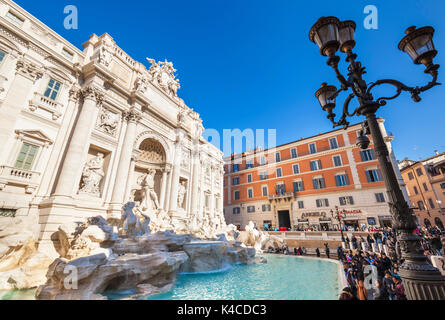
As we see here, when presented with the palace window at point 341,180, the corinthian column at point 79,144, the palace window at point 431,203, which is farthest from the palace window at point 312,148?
the corinthian column at point 79,144

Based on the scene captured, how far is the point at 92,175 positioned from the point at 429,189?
37.5 m

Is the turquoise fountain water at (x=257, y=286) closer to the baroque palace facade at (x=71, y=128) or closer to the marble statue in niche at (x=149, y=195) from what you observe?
the baroque palace facade at (x=71, y=128)

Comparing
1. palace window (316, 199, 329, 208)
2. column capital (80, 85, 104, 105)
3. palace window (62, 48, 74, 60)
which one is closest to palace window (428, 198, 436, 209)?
palace window (316, 199, 329, 208)

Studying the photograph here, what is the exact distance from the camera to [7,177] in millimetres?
8000

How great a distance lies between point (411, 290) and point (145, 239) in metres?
8.53

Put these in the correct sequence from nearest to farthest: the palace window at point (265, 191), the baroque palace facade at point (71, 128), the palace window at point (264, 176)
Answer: the baroque palace facade at point (71, 128), the palace window at point (265, 191), the palace window at point (264, 176)

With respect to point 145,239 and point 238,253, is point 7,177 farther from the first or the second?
point 238,253

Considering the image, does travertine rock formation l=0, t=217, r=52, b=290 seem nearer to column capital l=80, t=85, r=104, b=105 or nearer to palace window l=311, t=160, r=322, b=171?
column capital l=80, t=85, r=104, b=105

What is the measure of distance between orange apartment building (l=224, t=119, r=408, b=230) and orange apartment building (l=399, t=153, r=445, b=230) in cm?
1033

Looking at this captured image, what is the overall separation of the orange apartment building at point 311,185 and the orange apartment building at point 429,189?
10.3m

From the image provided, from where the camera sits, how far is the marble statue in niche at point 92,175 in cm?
1056

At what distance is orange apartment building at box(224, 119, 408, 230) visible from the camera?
1991 centimetres

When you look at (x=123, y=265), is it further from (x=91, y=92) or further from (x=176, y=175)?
(x=176, y=175)
